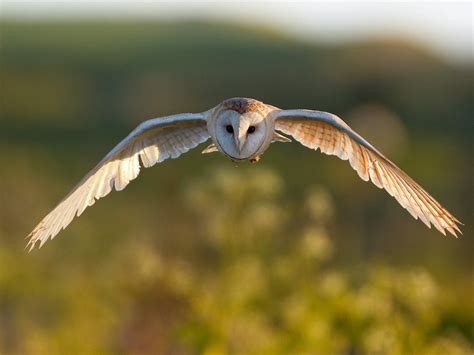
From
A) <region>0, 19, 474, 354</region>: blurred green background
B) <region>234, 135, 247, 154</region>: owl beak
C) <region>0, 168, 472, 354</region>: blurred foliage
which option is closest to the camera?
<region>234, 135, 247, 154</region>: owl beak

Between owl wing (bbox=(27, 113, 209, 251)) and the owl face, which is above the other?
the owl face

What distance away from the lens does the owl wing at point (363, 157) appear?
5844 mm

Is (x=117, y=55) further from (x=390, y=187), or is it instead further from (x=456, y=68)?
(x=390, y=187)

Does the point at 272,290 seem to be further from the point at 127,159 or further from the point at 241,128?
the point at 241,128

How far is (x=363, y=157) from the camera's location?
623 cm

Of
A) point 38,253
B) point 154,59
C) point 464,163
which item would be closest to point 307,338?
point 38,253

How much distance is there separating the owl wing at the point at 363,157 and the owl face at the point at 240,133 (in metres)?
0.23

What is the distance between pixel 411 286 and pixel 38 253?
9630 mm

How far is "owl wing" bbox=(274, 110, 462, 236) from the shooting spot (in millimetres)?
5844

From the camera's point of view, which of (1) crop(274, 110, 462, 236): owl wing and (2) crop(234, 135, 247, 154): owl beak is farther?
(2) crop(234, 135, 247, 154): owl beak

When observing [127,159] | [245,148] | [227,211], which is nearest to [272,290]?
[227,211]

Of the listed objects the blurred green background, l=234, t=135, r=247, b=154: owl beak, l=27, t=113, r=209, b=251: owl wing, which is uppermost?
l=234, t=135, r=247, b=154: owl beak

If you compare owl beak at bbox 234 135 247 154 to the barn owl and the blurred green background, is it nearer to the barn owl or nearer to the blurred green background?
the barn owl

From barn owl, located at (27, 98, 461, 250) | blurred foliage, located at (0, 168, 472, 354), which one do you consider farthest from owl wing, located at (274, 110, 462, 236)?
blurred foliage, located at (0, 168, 472, 354)
